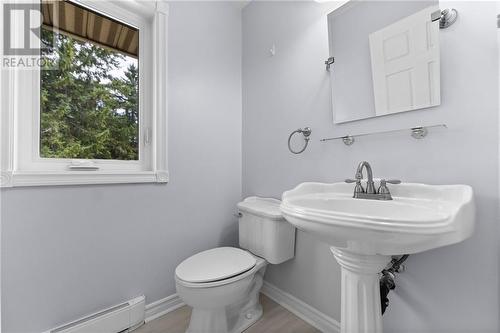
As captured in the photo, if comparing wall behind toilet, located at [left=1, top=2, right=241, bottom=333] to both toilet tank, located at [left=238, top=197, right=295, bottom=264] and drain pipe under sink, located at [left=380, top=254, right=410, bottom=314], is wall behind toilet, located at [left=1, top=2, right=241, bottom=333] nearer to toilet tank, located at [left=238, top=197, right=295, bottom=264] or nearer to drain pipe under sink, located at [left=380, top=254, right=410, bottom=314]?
toilet tank, located at [left=238, top=197, right=295, bottom=264]

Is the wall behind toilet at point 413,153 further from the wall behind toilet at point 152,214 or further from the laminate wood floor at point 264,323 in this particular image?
the wall behind toilet at point 152,214

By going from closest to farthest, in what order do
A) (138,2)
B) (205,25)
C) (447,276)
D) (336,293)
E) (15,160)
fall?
(447,276) → (15,160) → (336,293) → (138,2) → (205,25)

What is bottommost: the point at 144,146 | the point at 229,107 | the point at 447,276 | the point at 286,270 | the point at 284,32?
the point at 286,270

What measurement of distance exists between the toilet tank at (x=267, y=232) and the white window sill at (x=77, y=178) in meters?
0.58

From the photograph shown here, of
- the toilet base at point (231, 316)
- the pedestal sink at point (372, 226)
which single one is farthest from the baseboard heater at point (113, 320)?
the pedestal sink at point (372, 226)

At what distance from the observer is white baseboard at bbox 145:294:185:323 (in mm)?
1341

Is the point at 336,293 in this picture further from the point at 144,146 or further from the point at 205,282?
the point at 144,146

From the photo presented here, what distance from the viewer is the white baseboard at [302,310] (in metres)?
1.21

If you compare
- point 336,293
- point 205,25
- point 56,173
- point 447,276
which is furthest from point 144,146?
point 447,276

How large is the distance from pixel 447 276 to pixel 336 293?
0.51m

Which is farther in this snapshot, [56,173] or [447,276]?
[56,173]

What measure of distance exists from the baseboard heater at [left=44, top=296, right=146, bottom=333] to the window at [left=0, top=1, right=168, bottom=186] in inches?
27.0

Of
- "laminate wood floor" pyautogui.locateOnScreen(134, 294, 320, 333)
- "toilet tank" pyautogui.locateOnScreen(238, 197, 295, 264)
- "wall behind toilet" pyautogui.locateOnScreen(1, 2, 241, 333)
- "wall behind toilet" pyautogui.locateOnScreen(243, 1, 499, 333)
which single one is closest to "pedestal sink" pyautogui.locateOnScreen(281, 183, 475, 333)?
"wall behind toilet" pyautogui.locateOnScreen(243, 1, 499, 333)

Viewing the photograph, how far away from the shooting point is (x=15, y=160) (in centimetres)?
100
